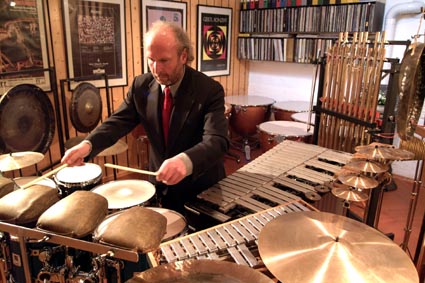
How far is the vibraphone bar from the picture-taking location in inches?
46.8

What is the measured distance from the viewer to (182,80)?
1.94 m

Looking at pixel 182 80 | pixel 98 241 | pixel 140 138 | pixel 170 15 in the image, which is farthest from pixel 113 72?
pixel 98 241

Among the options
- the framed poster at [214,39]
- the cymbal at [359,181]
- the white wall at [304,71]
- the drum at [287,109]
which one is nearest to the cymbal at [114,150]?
the framed poster at [214,39]

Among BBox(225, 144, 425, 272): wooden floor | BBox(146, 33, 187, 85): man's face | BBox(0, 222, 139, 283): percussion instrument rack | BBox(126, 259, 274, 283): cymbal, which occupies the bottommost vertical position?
BBox(225, 144, 425, 272): wooden floor

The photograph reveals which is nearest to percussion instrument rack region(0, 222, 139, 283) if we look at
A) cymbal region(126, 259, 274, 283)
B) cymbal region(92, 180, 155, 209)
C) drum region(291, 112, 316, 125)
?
cymbal region(126, 259, 274, 283)

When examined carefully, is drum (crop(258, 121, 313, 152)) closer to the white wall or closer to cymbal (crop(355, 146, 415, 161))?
the white wall

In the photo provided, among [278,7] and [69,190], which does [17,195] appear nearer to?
[69,190]

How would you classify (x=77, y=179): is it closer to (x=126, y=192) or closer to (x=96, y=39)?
(x=126, y=192)

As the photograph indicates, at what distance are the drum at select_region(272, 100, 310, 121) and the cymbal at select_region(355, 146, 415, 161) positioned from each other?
263 cm

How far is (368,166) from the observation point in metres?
1.76

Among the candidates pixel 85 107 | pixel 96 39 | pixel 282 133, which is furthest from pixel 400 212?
pixel 96 39

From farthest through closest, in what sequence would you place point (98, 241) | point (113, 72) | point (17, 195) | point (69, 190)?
point (113, 72), point (69, 190), point (17, 195), point (98, 241)

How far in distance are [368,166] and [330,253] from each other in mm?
916

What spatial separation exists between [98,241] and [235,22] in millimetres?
5059
